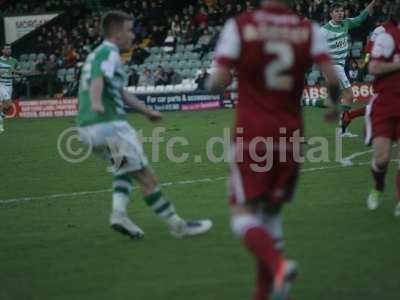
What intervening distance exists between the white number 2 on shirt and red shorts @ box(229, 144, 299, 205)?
1.46 ft

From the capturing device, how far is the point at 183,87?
29375 millimetres

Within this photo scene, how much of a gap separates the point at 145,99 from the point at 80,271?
21.6m

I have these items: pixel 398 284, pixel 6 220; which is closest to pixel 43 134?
pixel 6 220

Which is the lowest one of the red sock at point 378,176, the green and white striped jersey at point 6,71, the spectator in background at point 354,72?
the spectator in background at point 354,72

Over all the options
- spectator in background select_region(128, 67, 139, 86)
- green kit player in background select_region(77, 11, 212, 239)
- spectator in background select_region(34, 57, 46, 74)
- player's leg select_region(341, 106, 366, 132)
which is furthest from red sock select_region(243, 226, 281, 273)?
spectator in background select_region(34, 57, 46, 74)

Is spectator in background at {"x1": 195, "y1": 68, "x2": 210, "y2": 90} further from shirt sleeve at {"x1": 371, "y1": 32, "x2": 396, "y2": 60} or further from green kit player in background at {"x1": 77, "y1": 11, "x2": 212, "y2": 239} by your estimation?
green kit player in background at {"x1": 77, "y1": 11, "x2": 212, "y2": 239}

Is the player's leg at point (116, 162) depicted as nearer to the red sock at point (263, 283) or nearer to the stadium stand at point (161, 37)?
the red sock at point (263, 283)

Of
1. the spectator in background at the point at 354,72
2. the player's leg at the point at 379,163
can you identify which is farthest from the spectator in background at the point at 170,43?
the player's leg at the point at 379,163

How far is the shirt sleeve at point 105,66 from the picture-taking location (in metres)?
8.55

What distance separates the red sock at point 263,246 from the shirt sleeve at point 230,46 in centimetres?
105

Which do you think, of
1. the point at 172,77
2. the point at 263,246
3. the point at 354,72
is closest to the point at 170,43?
the point at 172,77

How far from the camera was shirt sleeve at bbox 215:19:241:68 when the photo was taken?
19.6 feet

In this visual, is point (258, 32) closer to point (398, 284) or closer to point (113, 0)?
point (398, 284)

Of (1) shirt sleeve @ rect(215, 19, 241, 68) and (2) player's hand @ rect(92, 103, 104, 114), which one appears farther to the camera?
(2) player's hand @ rect(92, 103, 104, 114)
